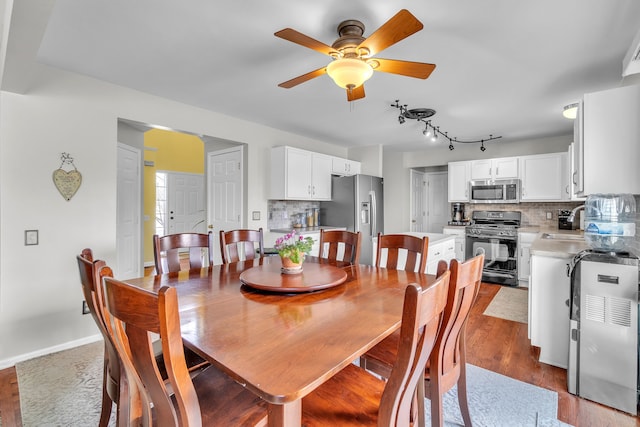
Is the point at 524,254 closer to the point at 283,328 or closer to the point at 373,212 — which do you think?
the point at 373,212

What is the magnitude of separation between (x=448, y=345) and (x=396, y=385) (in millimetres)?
Answer: 573

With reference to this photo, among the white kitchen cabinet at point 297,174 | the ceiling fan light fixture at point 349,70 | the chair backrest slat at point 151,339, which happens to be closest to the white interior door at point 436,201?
the white kitchen cabinet at point 297,174

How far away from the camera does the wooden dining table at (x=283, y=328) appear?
2.59ft

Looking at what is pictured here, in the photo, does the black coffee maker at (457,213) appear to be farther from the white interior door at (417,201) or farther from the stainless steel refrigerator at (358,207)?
the stainless steel refrigerator at (358,207)

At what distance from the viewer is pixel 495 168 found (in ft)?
16.8

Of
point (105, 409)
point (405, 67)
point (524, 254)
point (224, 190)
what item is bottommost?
point (105, 409)

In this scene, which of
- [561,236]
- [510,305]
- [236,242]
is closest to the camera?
[236,242]

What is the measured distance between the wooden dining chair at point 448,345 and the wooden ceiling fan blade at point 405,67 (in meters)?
1.15

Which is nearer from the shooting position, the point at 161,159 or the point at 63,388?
the point at 63,388

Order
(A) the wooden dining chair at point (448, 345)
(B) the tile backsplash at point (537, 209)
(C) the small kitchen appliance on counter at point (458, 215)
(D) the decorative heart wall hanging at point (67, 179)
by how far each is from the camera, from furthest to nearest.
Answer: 1. (C) the small kitchen appliance on counter at point (458, 215)
2. (B) the tile backsplash at point (537, 209)
3. (D) the decorative heart wall hanging at point (67, 179)
4. (A) the wooden dining chair at point (448, 345)

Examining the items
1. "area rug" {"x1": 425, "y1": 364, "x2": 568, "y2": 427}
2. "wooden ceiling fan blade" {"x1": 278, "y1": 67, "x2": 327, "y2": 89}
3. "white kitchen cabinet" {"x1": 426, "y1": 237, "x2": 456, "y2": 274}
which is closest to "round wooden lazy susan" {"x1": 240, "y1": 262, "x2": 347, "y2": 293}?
"area rug" {"x1": 425, "y1": 364, "x2": 568, "y2": 427}

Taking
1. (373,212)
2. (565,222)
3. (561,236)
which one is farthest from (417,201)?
(561,236)

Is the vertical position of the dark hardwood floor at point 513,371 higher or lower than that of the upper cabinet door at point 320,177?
lower

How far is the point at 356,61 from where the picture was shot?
170cm
